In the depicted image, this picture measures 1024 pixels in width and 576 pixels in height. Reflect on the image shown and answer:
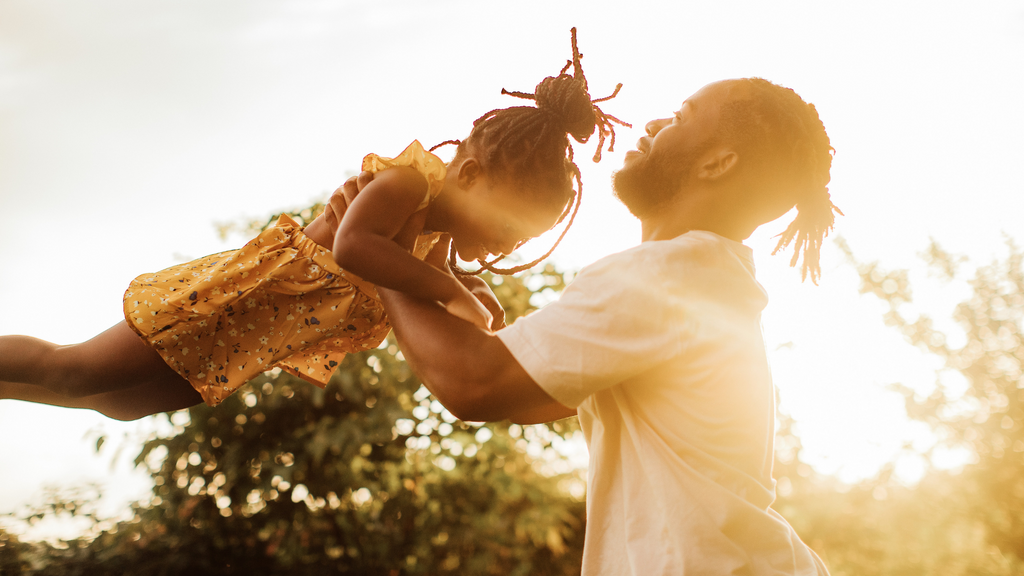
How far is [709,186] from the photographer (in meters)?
1.68

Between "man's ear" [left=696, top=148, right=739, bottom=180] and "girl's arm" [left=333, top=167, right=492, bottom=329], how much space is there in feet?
2.35

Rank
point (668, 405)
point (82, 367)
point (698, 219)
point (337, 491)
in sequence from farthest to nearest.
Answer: point (337, 491) → point (82, 367) → point (698, 219) → point (668, 405)

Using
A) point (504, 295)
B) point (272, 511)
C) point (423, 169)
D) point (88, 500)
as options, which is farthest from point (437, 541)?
point (423, 169)

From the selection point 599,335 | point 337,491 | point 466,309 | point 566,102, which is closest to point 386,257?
point 466,309

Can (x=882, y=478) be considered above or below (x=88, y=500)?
below

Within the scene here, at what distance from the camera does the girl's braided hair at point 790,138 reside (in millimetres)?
1718

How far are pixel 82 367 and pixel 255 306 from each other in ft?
1.62

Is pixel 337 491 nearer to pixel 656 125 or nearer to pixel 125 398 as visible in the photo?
pixel 125 398

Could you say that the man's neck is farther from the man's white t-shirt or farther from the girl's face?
the girl's face

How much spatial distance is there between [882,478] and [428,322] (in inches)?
600

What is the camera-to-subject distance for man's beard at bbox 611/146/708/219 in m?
1.71

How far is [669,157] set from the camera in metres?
1.74

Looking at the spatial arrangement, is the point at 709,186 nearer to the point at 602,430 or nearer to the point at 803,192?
the point at 803,192

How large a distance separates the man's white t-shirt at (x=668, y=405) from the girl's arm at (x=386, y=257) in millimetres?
198
